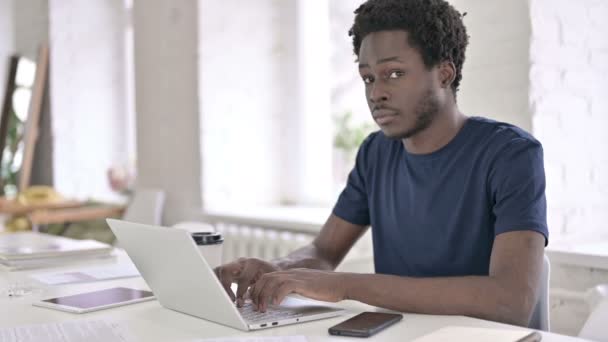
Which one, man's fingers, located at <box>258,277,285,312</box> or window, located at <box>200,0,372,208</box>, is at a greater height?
window, located at <box>200,0,372,208</box>

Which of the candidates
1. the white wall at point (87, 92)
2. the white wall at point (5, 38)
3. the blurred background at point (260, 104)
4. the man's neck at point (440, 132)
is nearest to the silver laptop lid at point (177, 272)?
the man's neck at point (440, 132)

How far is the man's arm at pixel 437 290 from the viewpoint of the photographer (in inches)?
50.3

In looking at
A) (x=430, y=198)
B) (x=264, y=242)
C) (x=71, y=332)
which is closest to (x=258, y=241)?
(x=264, y=242)

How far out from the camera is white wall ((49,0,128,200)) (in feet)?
15.5

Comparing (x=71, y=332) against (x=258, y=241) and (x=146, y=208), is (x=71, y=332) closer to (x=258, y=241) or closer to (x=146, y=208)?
(x=258, y=241)

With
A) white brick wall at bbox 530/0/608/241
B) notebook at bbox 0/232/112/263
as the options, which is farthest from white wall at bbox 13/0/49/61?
white brick wall at bbox 530/0/608/241

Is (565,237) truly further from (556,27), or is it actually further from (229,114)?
(229,114)

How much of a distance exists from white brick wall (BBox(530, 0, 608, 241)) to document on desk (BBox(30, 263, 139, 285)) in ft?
3.83

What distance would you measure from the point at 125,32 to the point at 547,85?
11.1ft

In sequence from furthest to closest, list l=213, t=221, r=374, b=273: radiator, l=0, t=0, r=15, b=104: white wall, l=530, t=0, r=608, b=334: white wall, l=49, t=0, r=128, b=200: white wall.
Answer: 1. l=0, t=0, r=15, b=104: white wall
2. l=49, t=0, r=128, b=200: white wall
3. l=213, t=221, r=374, b=273: radiator
4. l=530, t=0, r=608, b=334: white wall

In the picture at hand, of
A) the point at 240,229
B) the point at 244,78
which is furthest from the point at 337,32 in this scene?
the point at 240,229

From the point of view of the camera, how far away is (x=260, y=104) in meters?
3.41

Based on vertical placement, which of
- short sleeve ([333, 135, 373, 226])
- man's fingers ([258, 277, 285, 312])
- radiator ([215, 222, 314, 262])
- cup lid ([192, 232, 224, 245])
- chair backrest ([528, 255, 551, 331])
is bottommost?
radiator ([215, 222, 314, 262])

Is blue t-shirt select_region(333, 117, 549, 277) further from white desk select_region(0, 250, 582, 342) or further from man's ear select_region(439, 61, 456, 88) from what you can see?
white desk select_region(0, 250, 582, 342)
